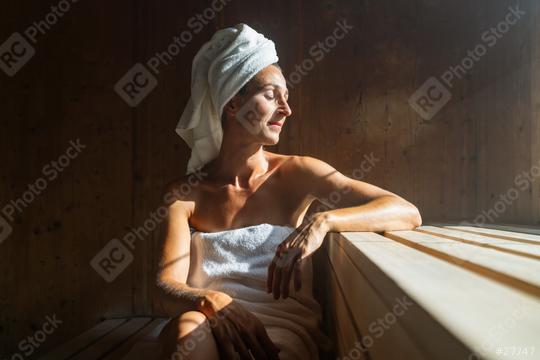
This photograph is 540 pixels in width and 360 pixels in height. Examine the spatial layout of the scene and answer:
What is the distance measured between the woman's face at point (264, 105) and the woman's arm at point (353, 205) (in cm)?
19

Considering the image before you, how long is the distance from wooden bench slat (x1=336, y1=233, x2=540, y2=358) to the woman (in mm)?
581

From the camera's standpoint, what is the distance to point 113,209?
2145 millimetres

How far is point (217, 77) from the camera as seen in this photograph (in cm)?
158

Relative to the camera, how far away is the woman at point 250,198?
4.01ft

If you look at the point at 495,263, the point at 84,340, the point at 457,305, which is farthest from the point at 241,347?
the point at 84,340

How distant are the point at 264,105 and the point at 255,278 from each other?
62 cm

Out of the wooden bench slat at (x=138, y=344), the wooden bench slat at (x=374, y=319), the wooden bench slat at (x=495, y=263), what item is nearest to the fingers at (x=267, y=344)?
the wooden bench slat at (x=374, y=319)

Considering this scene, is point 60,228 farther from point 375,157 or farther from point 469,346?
point 469,346

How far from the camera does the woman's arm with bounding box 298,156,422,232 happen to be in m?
1.27

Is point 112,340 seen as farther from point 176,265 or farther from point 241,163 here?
point 241,163

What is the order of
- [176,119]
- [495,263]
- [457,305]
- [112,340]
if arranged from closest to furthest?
[457,305]
[495,263]
[112,340]
[176,119]

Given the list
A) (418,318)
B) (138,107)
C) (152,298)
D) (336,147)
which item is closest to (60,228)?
(152,298)

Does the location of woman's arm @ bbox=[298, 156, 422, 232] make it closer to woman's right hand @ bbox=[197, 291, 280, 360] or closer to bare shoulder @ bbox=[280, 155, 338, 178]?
bare shoulder @ bbox=[280, 155, 338, 178]

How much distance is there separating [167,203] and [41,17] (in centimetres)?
135
